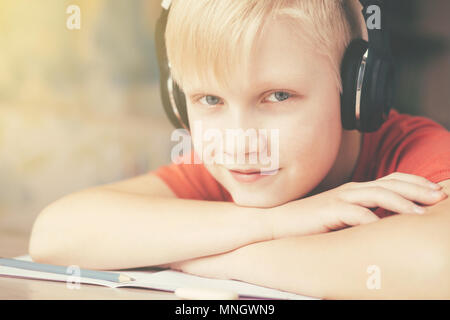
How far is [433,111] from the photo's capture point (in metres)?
1.41

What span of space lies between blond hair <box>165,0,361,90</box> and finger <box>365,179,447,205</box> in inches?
5.7

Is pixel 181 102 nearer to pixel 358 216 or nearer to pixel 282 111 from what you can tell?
pixel 282 111

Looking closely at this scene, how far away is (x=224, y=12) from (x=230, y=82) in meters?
0.08

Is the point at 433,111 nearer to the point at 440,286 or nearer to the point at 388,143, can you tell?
the point at 388,143

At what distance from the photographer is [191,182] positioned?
0.93 meters

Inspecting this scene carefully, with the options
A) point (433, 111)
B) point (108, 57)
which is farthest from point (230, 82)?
point (433, 111)

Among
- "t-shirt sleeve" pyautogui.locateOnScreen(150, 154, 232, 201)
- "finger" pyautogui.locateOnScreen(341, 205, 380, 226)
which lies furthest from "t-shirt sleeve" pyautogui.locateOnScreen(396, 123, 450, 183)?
"t-shirt sleeve" pyautogui.locateOnScreen(150, 154, 232, 201)

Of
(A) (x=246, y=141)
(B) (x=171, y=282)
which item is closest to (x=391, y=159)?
(A) (x=246, y=141)

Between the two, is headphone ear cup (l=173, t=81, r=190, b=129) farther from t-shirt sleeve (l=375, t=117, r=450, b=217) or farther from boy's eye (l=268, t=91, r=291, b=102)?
t-shirt sleeve (l=375, t=117, r=450, b=217)

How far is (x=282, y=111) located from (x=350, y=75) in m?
0.10

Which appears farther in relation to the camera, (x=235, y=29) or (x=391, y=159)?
(x=391, y=159)

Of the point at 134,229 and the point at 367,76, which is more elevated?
the point at 367,76

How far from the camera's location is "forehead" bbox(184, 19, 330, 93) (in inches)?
24.5

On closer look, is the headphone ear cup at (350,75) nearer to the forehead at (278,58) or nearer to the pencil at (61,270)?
the forehead at (278,58)
